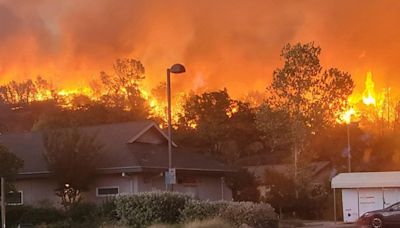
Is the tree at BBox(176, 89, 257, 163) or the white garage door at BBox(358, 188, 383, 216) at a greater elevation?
the tree at BBox(176, 89, 257, 163)

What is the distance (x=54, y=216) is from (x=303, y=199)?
17181 mm

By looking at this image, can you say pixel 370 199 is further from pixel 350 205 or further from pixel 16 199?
pixel 16 199

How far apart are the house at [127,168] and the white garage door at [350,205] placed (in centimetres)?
793

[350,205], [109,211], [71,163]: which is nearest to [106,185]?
[71,163]

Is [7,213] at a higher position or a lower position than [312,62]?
lower

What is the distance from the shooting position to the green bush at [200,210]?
26453mm

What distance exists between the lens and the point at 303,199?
43031mm

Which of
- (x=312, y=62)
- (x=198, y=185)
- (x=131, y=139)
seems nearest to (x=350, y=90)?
(x=312, y=62)

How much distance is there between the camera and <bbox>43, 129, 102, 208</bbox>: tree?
3559 cm

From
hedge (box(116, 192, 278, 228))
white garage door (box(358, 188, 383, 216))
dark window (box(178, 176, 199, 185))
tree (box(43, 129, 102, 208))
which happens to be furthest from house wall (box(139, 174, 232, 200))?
white garage door (box(358, 188, 383, 216))

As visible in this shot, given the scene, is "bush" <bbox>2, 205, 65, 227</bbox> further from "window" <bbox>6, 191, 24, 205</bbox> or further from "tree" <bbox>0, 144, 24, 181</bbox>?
"tree" <bbox>0, 144, 24, 181</bbox>

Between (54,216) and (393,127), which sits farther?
(393,127)

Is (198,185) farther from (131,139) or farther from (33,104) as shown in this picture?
(33,104)

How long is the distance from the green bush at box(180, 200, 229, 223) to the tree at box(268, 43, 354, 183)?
20632mm
